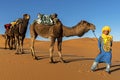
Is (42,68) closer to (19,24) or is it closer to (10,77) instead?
(10,77)

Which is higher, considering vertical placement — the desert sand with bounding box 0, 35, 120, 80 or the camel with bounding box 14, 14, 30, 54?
the camel with bounding box 14, 14, 30, 54

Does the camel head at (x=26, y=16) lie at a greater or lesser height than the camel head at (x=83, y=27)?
greater

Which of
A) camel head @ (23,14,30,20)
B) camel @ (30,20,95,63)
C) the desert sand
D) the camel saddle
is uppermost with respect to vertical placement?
camel head @ (23,14,30,20)

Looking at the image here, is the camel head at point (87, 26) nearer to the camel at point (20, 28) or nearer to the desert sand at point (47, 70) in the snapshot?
the desert sand at point (47, 70)

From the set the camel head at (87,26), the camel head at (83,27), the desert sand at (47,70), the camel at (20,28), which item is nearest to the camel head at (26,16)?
the camel at (20,28)

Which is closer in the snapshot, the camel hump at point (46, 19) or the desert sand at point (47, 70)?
the desert sand at point (47, 70)

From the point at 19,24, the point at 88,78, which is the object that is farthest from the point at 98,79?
the point at 19,24

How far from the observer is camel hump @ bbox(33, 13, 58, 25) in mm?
15777

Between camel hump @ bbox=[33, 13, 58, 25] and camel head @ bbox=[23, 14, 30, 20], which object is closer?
camel hump @ bbox=[33, 13, 58, 25]

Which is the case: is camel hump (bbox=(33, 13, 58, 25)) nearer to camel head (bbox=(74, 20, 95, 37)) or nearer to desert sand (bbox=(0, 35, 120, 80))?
camel head (bbox=(74, 20, 95, 37))

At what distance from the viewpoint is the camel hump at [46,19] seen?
51.8ft

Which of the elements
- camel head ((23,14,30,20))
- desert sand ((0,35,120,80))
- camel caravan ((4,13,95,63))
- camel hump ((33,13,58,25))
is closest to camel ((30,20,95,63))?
camel caravan ((4,13,95,63))

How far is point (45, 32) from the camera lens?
16000 millimetres

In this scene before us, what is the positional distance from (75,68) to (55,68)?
0.94 m
